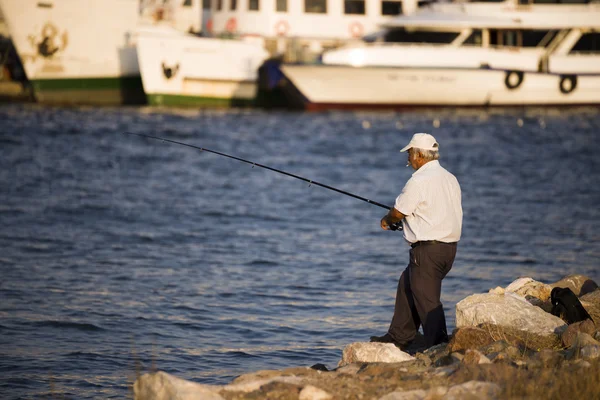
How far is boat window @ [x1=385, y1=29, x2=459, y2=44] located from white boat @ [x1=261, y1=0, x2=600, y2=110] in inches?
1.3

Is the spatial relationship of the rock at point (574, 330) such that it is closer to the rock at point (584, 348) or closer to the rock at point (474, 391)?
the rock at point (584, 348)

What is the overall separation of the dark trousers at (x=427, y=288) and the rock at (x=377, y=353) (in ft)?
1.39

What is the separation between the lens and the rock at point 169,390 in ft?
20.5

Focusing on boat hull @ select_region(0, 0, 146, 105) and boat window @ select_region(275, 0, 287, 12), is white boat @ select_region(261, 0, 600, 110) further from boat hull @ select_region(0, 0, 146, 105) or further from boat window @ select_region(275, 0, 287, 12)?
boat hull @ select_region(0, 0, 146, 105)

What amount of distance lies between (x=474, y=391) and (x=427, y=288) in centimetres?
188

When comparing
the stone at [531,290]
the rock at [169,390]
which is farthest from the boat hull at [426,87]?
the rock at [169,390]

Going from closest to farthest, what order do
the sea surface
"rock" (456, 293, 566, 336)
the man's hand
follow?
the man's hand, "rock" (456, 293, 566, 336), the sea surface

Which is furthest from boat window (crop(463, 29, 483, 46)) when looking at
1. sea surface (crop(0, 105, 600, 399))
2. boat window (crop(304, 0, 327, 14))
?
boat window (crop(304, 0, 327, 14))

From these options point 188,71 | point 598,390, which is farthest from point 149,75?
point 598,390

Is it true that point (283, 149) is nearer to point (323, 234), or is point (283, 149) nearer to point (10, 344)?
point (323, 234)

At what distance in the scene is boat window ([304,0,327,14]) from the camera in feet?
137

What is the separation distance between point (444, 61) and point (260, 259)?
24.4 m

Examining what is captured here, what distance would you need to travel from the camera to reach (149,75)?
38094mm

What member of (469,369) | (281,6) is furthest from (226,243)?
(281,6)
